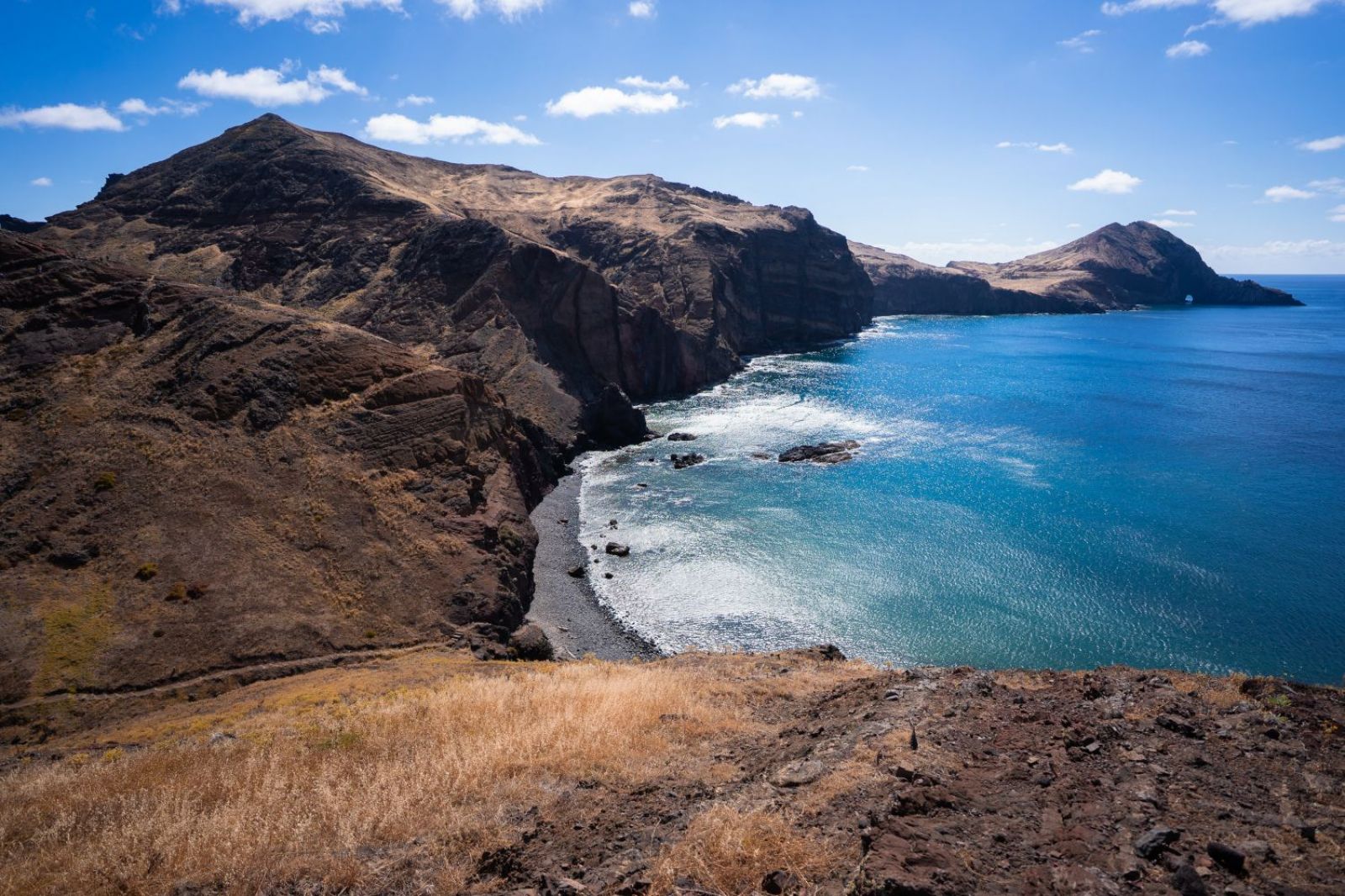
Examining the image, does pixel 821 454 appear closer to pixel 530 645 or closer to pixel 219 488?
pixel 530 645

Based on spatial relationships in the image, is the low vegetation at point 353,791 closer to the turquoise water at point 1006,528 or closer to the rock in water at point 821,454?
the turquoise water at point 1006,528

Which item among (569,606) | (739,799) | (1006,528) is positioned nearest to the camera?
(739,799)

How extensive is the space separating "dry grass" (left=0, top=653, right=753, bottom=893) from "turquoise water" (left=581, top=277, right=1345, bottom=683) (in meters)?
24.1

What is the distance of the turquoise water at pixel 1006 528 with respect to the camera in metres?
41.4

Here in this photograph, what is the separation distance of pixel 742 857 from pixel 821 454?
68.1m

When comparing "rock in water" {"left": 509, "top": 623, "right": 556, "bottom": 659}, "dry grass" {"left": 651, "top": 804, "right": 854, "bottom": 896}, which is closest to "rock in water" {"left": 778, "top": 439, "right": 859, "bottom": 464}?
"rock in water" {"left": 509, "top": 623, "right": 556, "bottom": 659}

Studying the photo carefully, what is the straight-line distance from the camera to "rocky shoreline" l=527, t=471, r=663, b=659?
41.7m

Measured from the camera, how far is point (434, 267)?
8962 centimetres

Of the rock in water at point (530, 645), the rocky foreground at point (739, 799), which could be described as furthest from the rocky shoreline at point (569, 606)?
the rocky foreground at point (739, 799)

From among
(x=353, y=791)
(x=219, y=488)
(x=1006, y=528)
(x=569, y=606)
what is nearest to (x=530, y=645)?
(x=569, y=606)

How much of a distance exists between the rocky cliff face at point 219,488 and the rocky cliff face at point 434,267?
27566 mm

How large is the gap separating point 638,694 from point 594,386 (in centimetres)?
7192

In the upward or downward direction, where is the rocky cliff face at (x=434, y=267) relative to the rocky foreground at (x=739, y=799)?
upward

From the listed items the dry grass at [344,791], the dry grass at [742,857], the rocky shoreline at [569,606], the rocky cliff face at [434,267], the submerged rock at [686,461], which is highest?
the rocky cliff face at [434,267]
